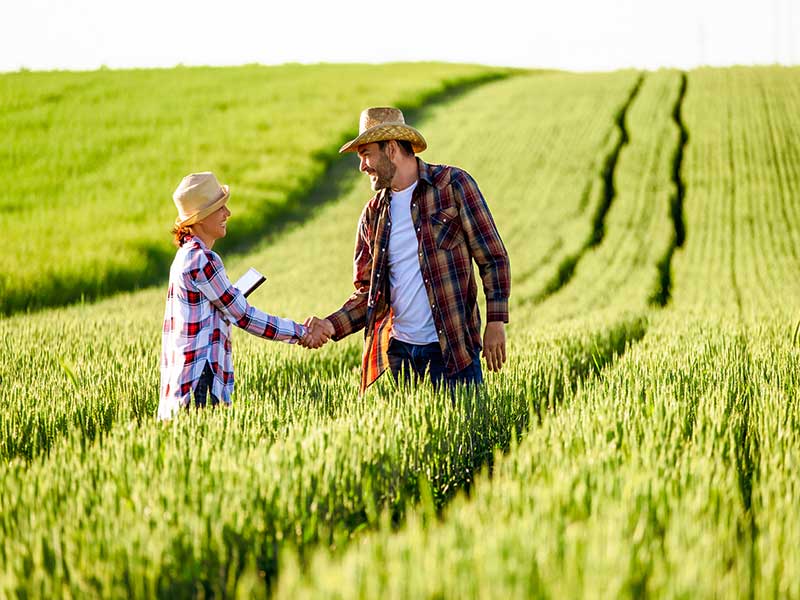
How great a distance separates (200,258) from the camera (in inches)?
155

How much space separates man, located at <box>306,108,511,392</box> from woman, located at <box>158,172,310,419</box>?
2.54 feet

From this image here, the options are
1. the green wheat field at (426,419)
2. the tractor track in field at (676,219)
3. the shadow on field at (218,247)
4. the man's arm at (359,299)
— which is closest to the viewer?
the green wheat field at (426,419)

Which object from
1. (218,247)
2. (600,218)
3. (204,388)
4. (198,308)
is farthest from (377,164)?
(600,218)

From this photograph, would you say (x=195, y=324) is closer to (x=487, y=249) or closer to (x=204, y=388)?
(x=204, y=388)

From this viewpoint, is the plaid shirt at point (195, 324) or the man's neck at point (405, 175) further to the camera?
the man's neck at point (405, 175)

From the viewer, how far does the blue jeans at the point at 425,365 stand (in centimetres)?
449

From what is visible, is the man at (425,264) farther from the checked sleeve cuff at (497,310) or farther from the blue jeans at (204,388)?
the blue jeans at (204,388)

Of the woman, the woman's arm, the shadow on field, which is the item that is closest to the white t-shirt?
the woman's arm

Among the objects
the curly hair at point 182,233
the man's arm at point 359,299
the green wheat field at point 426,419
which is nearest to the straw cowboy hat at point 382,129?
the man's arm at point 359,299

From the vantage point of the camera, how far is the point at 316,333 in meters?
4.70

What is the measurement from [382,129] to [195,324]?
143 cm

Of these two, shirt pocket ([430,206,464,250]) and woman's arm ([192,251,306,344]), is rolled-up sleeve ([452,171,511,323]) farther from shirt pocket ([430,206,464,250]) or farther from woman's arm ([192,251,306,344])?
woman's arm ([192,251,306,344])

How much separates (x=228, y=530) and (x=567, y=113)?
98.3 ft

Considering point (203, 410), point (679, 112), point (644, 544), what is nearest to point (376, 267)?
point (203, 410)
